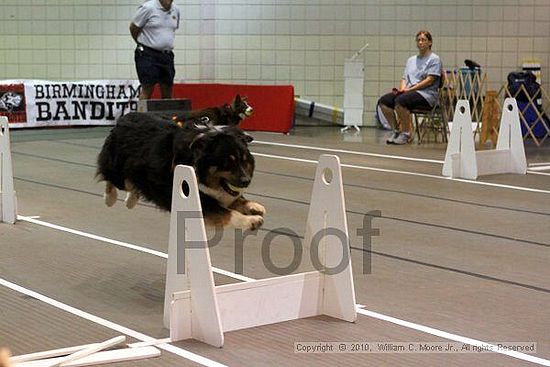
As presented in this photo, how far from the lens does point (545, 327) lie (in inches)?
153

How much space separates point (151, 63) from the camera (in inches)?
436

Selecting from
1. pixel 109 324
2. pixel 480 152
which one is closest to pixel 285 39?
pixel 480 152

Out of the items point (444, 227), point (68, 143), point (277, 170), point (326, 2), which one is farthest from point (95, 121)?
point (444, 227)

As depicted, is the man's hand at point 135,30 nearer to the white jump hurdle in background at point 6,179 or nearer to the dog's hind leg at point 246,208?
the white jump hurdle in background at point 6,179

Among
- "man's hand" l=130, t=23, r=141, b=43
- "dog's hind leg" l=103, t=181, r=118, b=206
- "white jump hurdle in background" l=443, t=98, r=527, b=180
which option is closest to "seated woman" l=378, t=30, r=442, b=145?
"white jump hurdle in background" l=443, t=98, r=527, b=180

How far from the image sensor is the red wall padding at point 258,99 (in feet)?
41.1

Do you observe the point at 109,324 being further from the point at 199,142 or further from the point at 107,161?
the point at 107,161

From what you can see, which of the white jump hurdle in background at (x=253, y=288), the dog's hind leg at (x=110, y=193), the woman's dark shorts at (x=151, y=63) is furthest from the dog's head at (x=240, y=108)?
the white jump hurdle in background at (x=253, y=288)

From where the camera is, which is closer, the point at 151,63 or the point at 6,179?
the point at 6,179

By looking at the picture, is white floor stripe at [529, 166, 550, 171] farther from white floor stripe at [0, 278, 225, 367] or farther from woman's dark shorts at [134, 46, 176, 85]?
white floor stripe at [0, 278, 225, 367]

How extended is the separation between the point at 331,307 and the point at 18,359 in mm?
1427

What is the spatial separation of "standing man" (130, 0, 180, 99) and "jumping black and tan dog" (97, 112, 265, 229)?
6203 millimetres

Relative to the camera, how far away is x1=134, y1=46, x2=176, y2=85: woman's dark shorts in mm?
11062

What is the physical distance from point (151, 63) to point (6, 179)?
517 cm
